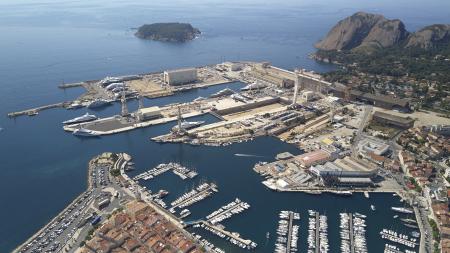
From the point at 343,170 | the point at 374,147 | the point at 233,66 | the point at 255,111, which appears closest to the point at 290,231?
the point at 343,170

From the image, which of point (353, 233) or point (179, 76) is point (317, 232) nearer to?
point (353, 233)

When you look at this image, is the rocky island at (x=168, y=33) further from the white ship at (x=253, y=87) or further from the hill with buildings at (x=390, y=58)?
the white ship at (x=253, y=87)

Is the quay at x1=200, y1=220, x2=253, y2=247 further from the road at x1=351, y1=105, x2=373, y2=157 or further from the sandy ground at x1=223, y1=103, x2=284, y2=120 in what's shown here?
the sandy ground at x1=223, y1=103, x2=284, y2=120

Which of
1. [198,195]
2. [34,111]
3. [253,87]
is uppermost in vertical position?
[253,87]

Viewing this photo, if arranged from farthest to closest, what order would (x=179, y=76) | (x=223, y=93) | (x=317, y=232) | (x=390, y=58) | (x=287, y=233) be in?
(x=390, y=58) → (x=179, y=76) → (x=223, y=93) → (x=317, y=232) → (x=287, y=233)

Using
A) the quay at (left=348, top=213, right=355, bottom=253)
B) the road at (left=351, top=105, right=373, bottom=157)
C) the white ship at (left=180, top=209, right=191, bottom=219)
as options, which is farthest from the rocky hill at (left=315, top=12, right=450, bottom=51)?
the white ship at (left=180, top=209, right=191, bottom=219)

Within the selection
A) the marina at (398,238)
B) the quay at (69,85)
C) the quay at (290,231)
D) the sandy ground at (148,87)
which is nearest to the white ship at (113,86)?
the sandy ground at (148,87)

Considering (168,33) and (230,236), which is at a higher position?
(168,33)
